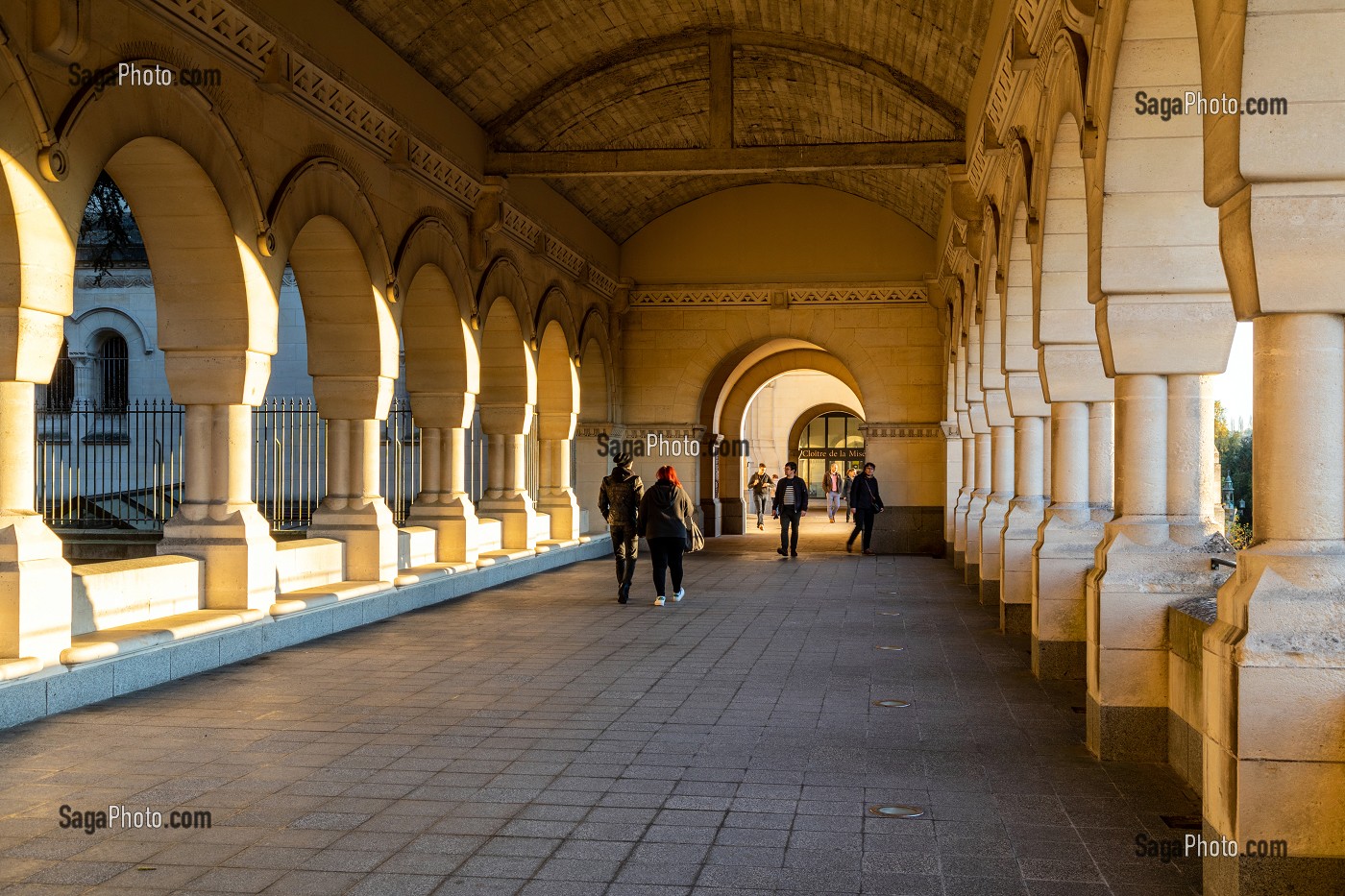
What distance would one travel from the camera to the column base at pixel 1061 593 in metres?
7.79

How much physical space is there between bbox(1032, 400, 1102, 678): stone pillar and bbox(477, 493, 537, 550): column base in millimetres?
8870

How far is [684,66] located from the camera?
1509 cm

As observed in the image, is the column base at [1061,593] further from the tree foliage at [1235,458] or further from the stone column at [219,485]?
the tree foliage at [1235,458]

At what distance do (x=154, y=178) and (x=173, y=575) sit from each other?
2.56 meters

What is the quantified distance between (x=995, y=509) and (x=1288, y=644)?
920 centimetres

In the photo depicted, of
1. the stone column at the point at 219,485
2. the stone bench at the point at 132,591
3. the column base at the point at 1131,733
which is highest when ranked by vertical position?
the stone column at the point at 219,485

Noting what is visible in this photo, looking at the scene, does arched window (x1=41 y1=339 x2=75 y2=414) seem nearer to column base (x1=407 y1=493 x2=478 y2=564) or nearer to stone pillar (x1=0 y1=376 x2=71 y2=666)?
column base (x1=407 y1=493 x2=478 y2=564)

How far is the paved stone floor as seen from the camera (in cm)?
418

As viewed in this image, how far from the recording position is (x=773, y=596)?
1291 cm

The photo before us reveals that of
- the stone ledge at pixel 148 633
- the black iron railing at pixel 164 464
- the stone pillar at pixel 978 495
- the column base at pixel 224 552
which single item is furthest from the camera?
the black iron railing at pixel 164 464

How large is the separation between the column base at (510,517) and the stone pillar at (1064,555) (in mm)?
8870

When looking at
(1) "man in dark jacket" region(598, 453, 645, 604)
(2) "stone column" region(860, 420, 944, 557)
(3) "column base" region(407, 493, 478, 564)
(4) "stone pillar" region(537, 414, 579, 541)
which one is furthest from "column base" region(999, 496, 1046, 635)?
(2) "stone column" region(860, 420, 944, 557)

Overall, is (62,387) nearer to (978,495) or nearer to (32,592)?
(978,495)

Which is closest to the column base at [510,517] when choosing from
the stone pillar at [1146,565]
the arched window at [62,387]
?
the arched window at [62,387]
